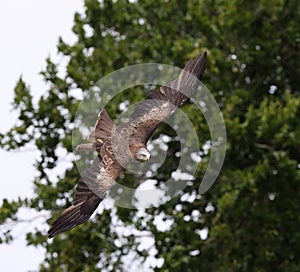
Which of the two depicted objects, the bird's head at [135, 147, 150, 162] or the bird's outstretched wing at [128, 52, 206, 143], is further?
the bird's outstretched wing at [128, 52, 206, 143]

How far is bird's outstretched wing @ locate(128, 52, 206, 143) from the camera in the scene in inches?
465

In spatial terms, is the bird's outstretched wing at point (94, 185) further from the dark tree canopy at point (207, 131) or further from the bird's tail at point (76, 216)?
the dark tree canopy at point (207, 131)

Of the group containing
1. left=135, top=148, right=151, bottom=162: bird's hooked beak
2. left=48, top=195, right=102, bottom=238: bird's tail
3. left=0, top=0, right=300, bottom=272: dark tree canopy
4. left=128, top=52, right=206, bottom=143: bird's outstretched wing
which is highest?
left=0, top=0, right=300, bottom=272: dark tree canopy

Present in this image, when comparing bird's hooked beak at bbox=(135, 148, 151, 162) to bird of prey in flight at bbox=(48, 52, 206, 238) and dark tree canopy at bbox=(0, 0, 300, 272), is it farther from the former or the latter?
dark tree canopy at bbox=(0, 0, 300, 272)

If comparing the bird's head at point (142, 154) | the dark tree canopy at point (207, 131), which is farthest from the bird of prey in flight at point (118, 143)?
the dark tree canopy at point (207, 131)

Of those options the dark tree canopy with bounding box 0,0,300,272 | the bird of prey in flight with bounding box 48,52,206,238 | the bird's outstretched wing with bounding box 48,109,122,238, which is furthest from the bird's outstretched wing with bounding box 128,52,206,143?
the dark tree canopy with bounding box 0,0,300,272

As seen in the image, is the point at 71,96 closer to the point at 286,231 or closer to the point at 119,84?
the point at 119,84

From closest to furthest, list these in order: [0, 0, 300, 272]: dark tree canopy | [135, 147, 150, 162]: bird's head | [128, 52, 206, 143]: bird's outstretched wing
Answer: [135, 147, 150, 162]: bird's head < [128, 52, 206, 143]: bird's outstretched wing < [0, 0, 300, 272]: dark tree canopy

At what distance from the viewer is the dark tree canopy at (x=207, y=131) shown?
1722cm

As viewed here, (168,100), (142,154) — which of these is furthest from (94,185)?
(168,100)

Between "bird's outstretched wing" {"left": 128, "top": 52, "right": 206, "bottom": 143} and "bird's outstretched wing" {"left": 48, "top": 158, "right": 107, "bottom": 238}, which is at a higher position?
"bird's outstretched wing" {"left": 128, "top": 52, "right": 206, "bottom": 143}

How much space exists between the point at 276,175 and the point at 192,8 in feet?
11.4

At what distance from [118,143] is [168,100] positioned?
2.93ft

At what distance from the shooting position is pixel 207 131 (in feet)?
56.3
